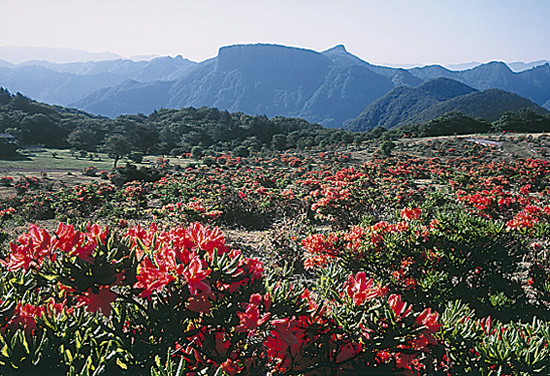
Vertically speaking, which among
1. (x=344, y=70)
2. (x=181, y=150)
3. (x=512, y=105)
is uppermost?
(x=344, y=70)

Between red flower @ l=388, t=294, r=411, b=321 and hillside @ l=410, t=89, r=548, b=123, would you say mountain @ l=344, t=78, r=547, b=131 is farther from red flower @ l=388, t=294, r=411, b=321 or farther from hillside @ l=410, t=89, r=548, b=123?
red flower @ l=388, t=294, r=411, b=321

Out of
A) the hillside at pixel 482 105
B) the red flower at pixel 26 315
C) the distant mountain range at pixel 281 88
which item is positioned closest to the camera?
the red flower at pixel 26 315

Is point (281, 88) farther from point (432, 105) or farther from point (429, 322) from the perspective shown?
point (429, 322)

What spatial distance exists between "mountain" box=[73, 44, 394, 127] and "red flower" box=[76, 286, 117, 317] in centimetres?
15539

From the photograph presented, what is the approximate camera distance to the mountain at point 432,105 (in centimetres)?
8675

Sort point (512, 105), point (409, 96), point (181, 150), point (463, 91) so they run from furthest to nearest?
point (463, 91), point (409, 96), point (512, 105), point (181, 150)

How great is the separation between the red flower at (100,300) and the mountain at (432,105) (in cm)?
9161

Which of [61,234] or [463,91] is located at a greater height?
[463,91]

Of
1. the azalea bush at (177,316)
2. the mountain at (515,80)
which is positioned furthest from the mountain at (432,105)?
the azalea bush at (177,316)

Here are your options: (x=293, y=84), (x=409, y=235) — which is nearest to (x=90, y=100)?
(x=293, y=84)

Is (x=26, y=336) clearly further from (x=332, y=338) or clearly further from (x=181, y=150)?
(x=181, y=150)

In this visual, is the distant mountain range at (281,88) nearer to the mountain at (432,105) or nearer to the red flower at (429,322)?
the mountain at (432,105)

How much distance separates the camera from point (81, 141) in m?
43.5

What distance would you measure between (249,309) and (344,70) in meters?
200
